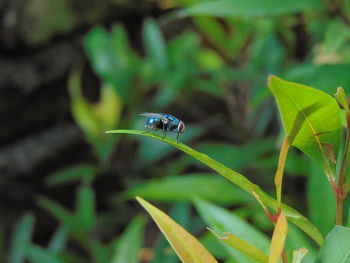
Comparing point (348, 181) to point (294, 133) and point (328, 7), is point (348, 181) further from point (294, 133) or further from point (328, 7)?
point (328, 7)

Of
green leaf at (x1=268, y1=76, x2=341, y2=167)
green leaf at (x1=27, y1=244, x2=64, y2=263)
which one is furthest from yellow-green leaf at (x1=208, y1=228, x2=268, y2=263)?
green leaf at (x1=27, y1=244, x2=64, y2=263)

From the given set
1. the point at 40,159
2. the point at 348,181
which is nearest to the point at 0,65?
the point at 40,159

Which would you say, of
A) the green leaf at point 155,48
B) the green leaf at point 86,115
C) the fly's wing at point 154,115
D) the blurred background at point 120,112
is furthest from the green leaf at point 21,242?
the fly's wing at point 154,115

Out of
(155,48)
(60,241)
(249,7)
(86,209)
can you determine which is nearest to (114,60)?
(155,48)

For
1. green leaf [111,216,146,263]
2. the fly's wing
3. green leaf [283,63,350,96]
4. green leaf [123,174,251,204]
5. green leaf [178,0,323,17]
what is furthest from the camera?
green leaf [123,174,251,204]

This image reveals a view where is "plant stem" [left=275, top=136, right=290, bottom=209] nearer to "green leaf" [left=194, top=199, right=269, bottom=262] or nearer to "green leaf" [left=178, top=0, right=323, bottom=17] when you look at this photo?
"green leaf" [left=194, top=199, right=269, bottom=262]

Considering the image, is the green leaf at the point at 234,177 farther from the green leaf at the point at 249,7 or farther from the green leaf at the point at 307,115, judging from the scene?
the green leaf at the point at 249,7
